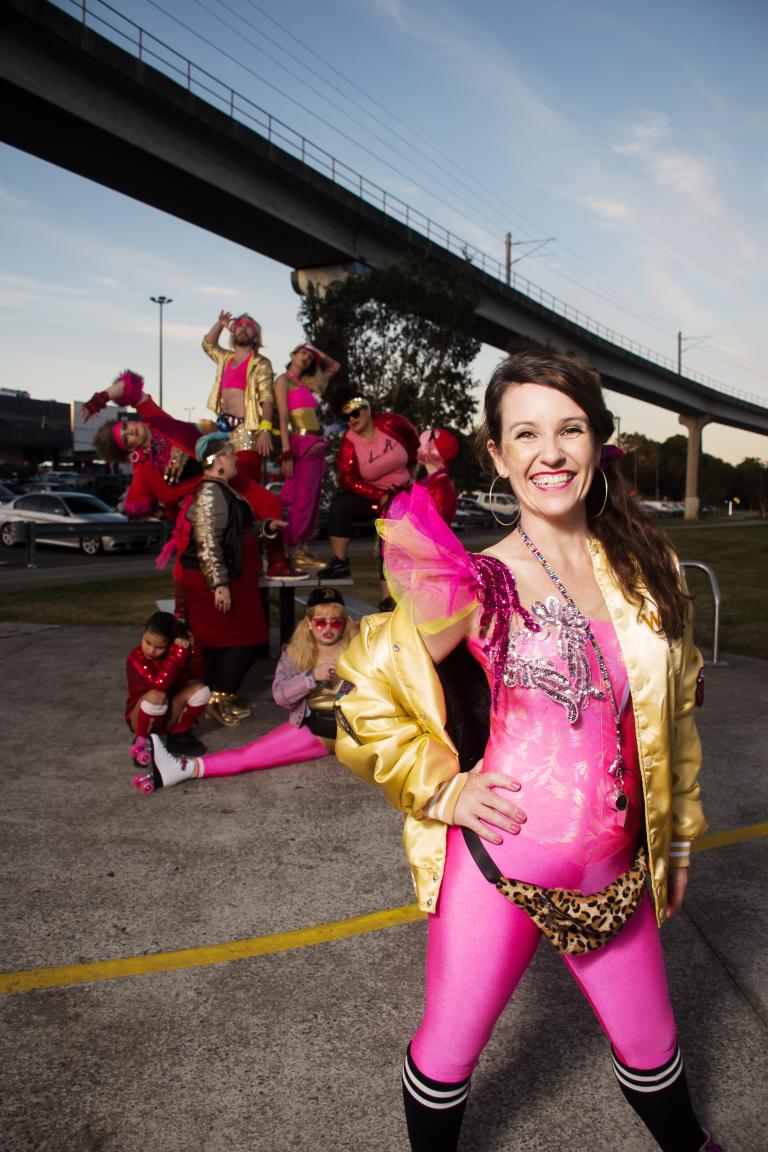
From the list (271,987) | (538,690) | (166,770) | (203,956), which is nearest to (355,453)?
(166,770)

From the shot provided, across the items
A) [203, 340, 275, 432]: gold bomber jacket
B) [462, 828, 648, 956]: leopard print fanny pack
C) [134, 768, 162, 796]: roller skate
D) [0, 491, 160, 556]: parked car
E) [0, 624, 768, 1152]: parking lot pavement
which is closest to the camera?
[462, 828, 648, 956]: leopard print fanny pack

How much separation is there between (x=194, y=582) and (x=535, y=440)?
→ 4.41 m

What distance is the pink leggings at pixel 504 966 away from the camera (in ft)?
5.54

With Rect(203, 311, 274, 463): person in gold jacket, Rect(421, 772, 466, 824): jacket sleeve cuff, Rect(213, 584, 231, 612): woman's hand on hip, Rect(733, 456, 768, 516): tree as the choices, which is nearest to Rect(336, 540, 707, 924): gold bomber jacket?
Rect(421, 772, 466, 824): jacket sleeve cuff

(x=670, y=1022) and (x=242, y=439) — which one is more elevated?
(x=242, y=439)

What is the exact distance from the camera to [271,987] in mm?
2834

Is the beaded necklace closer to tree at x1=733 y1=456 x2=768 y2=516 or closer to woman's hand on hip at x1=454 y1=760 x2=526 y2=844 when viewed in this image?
woman's hand on hip at x1=454 y1=760 x2=526 y2=844

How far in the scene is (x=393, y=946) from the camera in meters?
3.12

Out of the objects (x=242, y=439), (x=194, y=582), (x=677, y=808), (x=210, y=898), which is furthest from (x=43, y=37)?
(x=677, y=808)

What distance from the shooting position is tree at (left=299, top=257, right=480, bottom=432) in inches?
903

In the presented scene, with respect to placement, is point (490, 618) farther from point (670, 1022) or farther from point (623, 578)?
point (670, 1022)

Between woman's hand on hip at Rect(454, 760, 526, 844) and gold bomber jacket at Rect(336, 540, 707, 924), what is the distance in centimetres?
2

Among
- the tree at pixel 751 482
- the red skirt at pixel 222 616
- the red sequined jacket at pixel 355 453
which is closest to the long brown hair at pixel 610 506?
the red skirt at pixel 222 616

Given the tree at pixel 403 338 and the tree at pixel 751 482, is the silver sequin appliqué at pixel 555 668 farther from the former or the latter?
the tree at pixel 751 482
